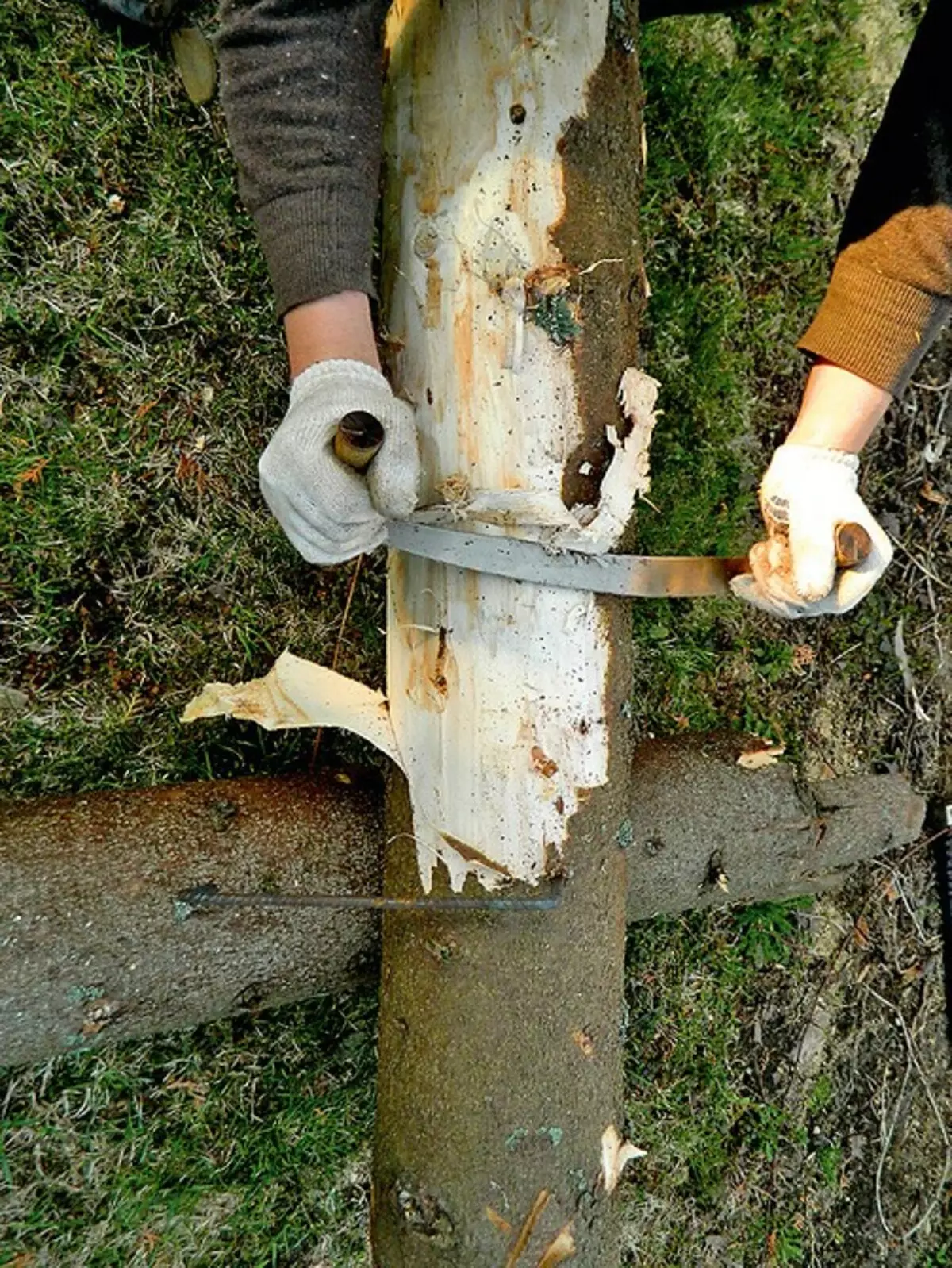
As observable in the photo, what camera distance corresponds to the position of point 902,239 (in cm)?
160

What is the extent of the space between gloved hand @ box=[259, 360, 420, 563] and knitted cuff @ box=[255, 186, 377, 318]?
11 centimetres

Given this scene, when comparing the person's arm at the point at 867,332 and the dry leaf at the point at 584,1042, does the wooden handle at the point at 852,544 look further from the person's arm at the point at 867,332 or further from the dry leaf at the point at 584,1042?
the dry leaf at the point at 584,1042

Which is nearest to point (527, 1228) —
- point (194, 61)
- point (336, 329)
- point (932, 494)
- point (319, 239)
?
point (336, 329)

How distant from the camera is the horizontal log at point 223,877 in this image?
1.54 meters

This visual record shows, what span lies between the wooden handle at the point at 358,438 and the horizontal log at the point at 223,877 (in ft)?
2.14

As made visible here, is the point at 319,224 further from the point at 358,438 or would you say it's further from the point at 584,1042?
the point at 584,1042

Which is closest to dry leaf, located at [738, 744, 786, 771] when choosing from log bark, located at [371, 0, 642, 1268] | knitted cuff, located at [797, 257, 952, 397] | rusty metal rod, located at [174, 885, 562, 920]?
log bark, located at [371, 0, 642, 1268]

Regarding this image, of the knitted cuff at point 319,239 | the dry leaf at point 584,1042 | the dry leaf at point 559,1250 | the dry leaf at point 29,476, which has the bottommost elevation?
the dry leaf at point 559,1250

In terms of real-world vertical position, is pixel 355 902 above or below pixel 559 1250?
above

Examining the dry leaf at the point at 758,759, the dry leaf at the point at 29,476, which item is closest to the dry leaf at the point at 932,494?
the dry leaf at the point at 758,759

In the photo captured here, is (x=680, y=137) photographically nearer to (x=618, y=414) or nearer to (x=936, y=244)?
(x=936, y=244)

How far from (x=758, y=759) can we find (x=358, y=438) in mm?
1105

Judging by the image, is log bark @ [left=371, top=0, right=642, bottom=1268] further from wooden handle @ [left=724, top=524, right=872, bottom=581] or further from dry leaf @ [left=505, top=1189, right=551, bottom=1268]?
wooden handle @ [left=724, top=524, right=872, bottom=581]

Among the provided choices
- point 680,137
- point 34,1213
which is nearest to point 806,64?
point 680,137
